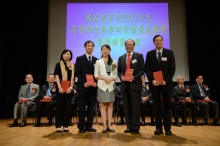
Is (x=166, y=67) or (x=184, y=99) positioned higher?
(x=166, y=67)

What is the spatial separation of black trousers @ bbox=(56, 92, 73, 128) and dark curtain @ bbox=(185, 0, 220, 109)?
4.46m

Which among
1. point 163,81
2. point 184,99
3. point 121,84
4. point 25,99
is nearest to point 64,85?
point 121,84

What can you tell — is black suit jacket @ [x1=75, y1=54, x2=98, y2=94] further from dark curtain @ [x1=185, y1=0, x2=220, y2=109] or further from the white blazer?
dark curtain @ [x1=185, y1=0, x2=220, y2=109]

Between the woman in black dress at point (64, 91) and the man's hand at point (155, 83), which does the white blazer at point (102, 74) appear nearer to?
the woman in black dress at point (64, 91)

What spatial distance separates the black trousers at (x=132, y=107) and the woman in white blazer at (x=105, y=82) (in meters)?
0.23

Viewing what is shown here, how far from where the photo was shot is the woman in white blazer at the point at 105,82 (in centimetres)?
349

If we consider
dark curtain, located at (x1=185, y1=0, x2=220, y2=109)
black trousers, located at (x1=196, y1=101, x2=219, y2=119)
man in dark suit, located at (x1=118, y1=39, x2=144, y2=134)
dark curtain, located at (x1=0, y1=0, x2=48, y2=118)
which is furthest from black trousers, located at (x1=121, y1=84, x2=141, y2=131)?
dark curtain, located at (x1=0, y1=0, x2=48, y2=118)

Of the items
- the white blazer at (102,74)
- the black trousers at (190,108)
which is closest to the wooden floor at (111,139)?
the white blazer at (102,74)

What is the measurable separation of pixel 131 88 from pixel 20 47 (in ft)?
16.0

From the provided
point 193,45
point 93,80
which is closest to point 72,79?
point 93,80

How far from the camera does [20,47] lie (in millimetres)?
6953

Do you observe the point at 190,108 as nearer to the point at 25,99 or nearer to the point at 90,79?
the point at 90,79

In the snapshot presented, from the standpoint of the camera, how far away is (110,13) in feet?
21.7

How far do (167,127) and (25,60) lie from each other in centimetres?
530
